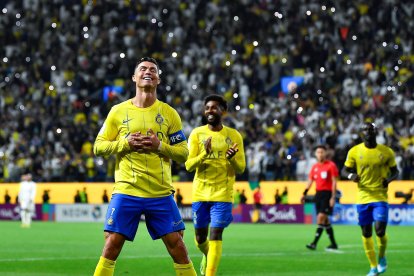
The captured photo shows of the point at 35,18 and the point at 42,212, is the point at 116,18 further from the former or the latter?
the point at 42,212

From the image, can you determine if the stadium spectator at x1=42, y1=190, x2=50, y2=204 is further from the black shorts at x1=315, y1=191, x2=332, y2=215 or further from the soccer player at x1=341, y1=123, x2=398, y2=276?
the soccer player at x1=341, y1=123, x2=398, y2=276

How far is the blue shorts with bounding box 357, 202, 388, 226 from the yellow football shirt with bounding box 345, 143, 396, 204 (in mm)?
78

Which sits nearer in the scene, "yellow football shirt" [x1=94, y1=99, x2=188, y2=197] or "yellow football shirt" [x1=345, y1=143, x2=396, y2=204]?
"yellow football shirt" [x1=94, y1=99, x2=188, y2=197]

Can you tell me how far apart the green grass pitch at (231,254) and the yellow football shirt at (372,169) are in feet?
4.26

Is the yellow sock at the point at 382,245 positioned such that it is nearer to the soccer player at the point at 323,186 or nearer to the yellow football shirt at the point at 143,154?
the soccer player at the point at 323,186

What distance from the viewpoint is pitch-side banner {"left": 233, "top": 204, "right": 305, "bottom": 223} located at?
1491 inches

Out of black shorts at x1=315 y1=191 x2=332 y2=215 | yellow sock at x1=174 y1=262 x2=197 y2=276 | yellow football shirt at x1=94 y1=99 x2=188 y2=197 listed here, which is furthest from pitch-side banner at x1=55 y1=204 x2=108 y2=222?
yellow sock at x1=174 y1=262 x2=197 y2=276

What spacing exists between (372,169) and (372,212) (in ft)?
2.31

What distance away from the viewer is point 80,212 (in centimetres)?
4212

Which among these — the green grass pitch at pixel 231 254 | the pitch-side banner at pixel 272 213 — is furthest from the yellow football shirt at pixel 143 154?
the pitch-side banner at pixel 272 213

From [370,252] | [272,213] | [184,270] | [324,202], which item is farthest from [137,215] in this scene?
[272,213]

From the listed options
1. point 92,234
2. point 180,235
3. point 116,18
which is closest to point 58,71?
point 116,18

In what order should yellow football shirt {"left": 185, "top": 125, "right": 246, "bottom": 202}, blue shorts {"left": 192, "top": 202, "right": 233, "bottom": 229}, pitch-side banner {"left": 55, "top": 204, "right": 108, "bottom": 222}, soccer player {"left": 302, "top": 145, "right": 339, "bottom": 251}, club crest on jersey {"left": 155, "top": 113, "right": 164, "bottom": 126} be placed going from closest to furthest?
club crest on jersey {"left": 155, "top": 113, "right": 164, "bottom": 126} → blue shorts {"left": 192, "top": 202, "right": 233, "bottom": 229} → yellow football shirt {"left": 185, "top": 125, "right": 246, "bottom": 202} → soccer player {"left": 302, "top": 145, "right": 339, "bottom": 251} → pitch-side banner {"left": 55, "top": 204, "right": 108, "bottom": 222}

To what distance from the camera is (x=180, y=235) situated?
10609 mm
